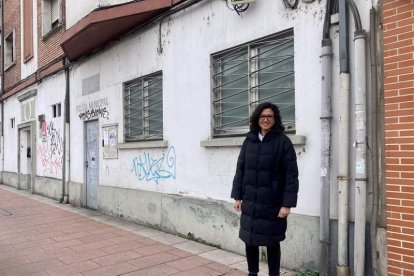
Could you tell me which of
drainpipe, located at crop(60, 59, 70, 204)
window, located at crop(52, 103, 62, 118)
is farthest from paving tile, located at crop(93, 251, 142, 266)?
window, located at crop(52, 103, 62, 118)

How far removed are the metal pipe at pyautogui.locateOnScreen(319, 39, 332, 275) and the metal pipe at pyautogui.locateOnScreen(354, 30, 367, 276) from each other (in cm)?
37

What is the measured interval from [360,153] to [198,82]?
3.02 metres

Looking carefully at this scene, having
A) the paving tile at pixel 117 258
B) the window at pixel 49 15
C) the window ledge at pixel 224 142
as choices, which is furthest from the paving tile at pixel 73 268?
the window at pixel 49 15

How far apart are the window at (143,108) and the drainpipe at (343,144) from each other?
3873mm

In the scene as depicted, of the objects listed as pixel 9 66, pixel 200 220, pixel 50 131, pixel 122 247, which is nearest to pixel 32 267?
pixel 122 247

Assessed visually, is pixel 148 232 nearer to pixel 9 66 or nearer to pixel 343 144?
pixel 343 144

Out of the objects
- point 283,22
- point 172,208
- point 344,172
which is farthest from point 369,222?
point 172,208

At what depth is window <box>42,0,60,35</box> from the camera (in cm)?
1232

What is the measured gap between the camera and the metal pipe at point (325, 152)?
14.0 feet

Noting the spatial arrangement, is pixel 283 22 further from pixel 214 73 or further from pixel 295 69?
pixel 214 73

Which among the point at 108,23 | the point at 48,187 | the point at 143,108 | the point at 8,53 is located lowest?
the point at 48,187

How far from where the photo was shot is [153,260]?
538cm

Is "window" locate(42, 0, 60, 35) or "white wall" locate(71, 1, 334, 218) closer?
"white wall" locate(71, 1, 334, 218)

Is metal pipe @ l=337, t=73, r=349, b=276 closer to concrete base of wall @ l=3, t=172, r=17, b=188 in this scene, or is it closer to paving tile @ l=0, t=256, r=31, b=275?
paving tile @ l=0, t=256, r=31, b=275
